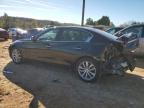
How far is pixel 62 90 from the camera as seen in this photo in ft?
20.8

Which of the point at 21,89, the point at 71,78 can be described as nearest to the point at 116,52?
the point at 71,78

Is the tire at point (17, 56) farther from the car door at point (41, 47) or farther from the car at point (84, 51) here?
the car at point (84, 51)

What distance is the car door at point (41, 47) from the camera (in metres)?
8.11

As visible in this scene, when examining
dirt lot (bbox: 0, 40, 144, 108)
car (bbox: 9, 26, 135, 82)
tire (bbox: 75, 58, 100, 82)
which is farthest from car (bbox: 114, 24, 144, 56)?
tire (bbox: 75, 58, 100, 82)

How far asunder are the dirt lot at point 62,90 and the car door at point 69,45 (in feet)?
1.90

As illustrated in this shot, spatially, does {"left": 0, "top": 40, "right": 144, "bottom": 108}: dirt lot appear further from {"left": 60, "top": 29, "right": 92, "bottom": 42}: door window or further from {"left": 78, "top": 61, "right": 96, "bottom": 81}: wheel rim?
{"left": 60, "top": 29, "right": 92, "bottom": 42}: door window

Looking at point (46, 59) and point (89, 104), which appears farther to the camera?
point (46, 59)

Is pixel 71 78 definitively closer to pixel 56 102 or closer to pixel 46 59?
pixel 46 59

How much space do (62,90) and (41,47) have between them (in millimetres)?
2411

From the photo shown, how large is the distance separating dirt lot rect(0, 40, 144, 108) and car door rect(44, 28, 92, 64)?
579 mm

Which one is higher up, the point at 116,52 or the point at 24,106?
the point at 116,52

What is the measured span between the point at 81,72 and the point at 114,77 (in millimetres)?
1273

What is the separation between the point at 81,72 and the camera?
720 centimetres

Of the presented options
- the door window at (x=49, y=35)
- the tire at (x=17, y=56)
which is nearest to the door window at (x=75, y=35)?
the door window at (x=49, y=35)
